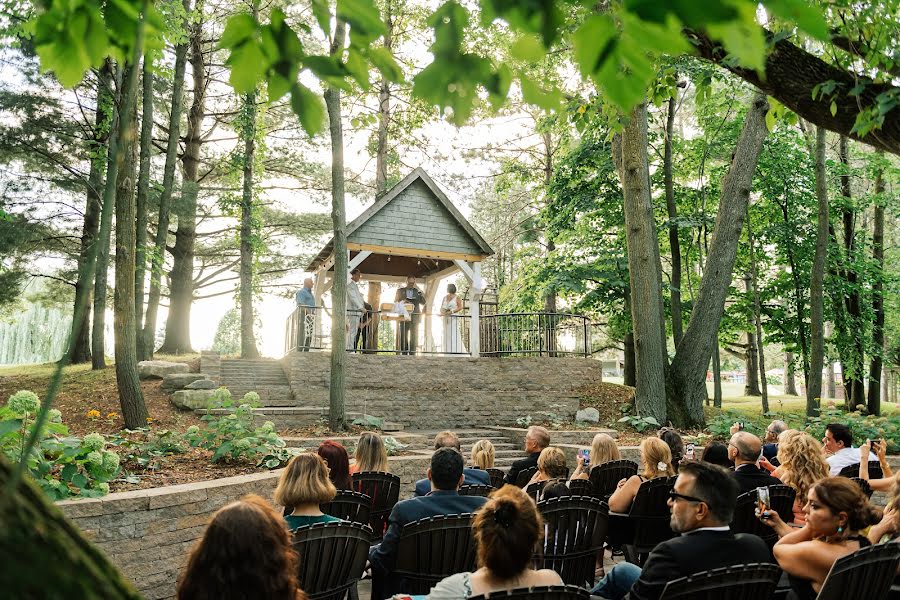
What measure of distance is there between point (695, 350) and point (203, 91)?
16.4 m

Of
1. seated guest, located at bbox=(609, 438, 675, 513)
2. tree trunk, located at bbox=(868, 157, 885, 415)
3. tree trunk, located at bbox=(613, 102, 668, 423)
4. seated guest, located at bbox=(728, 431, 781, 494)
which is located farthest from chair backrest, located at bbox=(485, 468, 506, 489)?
tree trunk, located at bbox=(868, 157, 885, 415)

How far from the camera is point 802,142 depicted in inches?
738

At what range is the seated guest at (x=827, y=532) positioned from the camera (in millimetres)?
3217

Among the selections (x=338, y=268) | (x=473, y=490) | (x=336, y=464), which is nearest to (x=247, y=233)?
(x=338, y=268)

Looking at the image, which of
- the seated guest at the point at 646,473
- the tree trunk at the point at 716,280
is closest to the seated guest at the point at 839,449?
the seated guest at the point at 646,473

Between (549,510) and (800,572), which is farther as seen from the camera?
(549,510)

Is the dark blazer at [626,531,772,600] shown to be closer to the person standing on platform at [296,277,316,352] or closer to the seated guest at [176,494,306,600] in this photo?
the seated guest at [176,494,306,600]

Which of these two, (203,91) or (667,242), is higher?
(203,91)

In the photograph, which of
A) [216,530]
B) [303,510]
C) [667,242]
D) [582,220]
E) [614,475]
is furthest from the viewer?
[667,242]

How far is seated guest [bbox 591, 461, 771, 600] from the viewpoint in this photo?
121 inches

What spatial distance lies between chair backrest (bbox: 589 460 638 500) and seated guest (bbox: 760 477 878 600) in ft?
9.08

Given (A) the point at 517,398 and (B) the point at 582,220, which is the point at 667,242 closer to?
(B) the point at 582,220

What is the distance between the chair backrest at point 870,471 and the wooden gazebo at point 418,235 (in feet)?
37.6

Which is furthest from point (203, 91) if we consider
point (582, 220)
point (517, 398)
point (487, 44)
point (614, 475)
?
point (614, 475)
